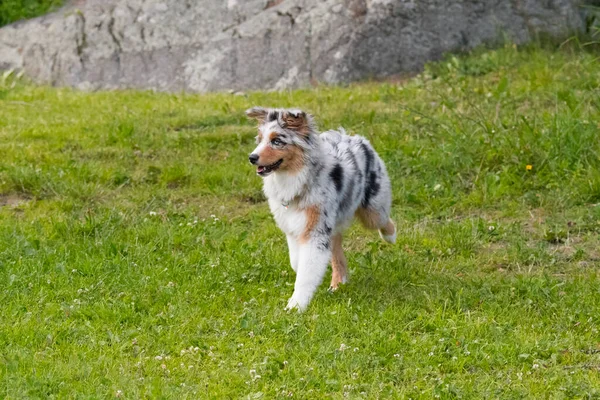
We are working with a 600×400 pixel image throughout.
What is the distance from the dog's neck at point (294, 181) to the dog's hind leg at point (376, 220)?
0.72m

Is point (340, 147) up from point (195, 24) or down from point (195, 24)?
up

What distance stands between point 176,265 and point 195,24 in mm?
7237

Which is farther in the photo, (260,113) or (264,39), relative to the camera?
(264,39)

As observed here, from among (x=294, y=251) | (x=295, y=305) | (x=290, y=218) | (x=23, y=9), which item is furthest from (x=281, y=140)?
(x=23, y=9)

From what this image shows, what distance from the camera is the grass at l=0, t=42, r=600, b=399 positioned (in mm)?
5398

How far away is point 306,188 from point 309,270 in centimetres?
59

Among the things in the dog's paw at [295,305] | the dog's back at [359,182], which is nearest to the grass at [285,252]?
the dog's paw at [295,305]

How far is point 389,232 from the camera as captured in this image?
7387 millimetres

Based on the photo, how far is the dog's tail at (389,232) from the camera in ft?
24.1

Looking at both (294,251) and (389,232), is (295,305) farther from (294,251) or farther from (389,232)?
(389,232)

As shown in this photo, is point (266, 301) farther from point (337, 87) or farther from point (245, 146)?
point (337, 87)

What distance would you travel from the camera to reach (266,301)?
6.55 meters

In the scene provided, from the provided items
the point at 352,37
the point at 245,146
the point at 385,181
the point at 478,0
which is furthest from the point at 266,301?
the point at 478,0

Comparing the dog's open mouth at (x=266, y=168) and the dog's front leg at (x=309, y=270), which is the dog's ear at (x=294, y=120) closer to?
the dog's open mouth at (x=266, y=168)
